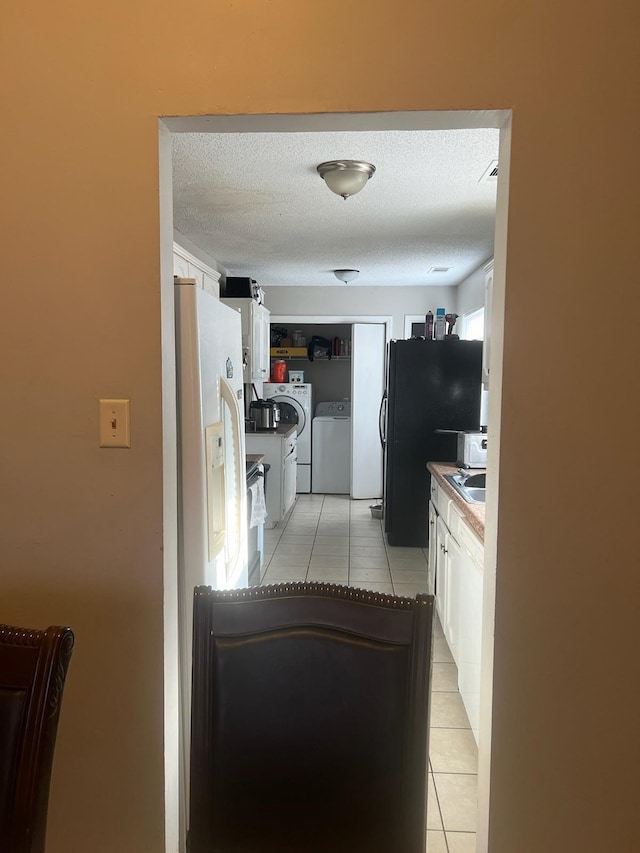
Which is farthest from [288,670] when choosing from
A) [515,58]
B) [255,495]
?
[255,495]

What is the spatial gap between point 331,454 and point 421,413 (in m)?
2.19

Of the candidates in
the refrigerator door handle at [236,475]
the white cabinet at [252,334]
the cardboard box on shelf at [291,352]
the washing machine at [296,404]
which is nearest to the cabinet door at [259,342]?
the white cabinet at [252,334]

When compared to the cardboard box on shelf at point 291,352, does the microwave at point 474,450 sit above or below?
below

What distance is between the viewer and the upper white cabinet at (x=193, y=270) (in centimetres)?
325

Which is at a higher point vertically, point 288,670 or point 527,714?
point 288,670

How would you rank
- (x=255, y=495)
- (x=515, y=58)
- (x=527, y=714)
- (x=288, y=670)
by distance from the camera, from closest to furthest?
1. (x=288, y=670)
2. (x=515, y=58)
3. (x=527, y=714)
4. (x=255, y=495)

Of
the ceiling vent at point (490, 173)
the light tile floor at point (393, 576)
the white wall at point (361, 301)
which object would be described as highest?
the ceiling vent at point (490, 173)

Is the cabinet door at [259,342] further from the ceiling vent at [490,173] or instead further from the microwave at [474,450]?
the ceiling vent at [490,173]

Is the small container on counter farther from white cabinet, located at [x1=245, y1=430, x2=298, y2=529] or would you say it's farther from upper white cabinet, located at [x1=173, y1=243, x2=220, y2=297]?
upper white cabinet, located at [x1=173, y1=243, x2=220, y2=297]

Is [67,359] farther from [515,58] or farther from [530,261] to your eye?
[515,58]

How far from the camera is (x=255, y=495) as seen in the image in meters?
3.34

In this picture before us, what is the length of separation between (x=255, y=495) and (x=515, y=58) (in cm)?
259

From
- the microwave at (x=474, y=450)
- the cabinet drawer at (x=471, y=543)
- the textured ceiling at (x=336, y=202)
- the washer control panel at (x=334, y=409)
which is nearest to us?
the cabinet drawer at (x=471, y=543)

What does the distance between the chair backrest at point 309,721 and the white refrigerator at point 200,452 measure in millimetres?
513
